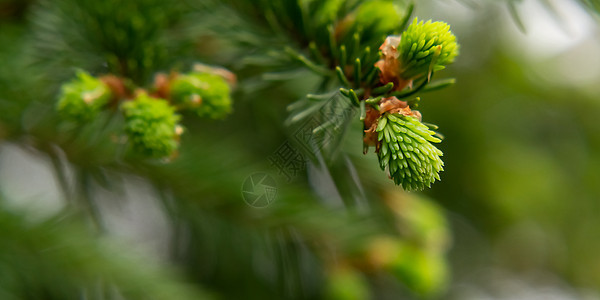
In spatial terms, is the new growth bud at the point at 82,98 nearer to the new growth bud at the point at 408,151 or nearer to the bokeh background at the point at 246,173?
the bokeh background at the point at 246,173

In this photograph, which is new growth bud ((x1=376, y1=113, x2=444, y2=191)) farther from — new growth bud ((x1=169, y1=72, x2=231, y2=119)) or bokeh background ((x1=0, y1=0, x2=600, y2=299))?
new growth bud ((x1=169, y1=72, x2=231, y2=119))

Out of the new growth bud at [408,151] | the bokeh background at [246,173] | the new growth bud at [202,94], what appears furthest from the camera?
the bokeh background at [246,173]

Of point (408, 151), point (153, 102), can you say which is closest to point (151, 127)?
point (153, 102)

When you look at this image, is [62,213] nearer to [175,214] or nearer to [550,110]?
[175,214]

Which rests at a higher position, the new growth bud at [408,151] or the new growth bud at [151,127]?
the new growth bud at [408,151]

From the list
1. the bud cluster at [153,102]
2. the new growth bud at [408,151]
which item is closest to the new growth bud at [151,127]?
the bud cluster at [153,102]

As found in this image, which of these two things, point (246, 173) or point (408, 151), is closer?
point (408, 151)

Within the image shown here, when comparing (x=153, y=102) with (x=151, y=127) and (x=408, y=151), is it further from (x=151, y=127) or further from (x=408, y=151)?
(x=408, y=151)

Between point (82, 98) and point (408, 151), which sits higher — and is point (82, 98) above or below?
below

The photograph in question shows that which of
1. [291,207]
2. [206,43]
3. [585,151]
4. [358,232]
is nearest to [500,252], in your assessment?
[585,151]

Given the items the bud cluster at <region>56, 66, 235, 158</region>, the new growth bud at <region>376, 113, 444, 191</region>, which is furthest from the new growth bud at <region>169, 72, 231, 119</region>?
the new growth bud at <region>376, 113, 444, 191</region>
